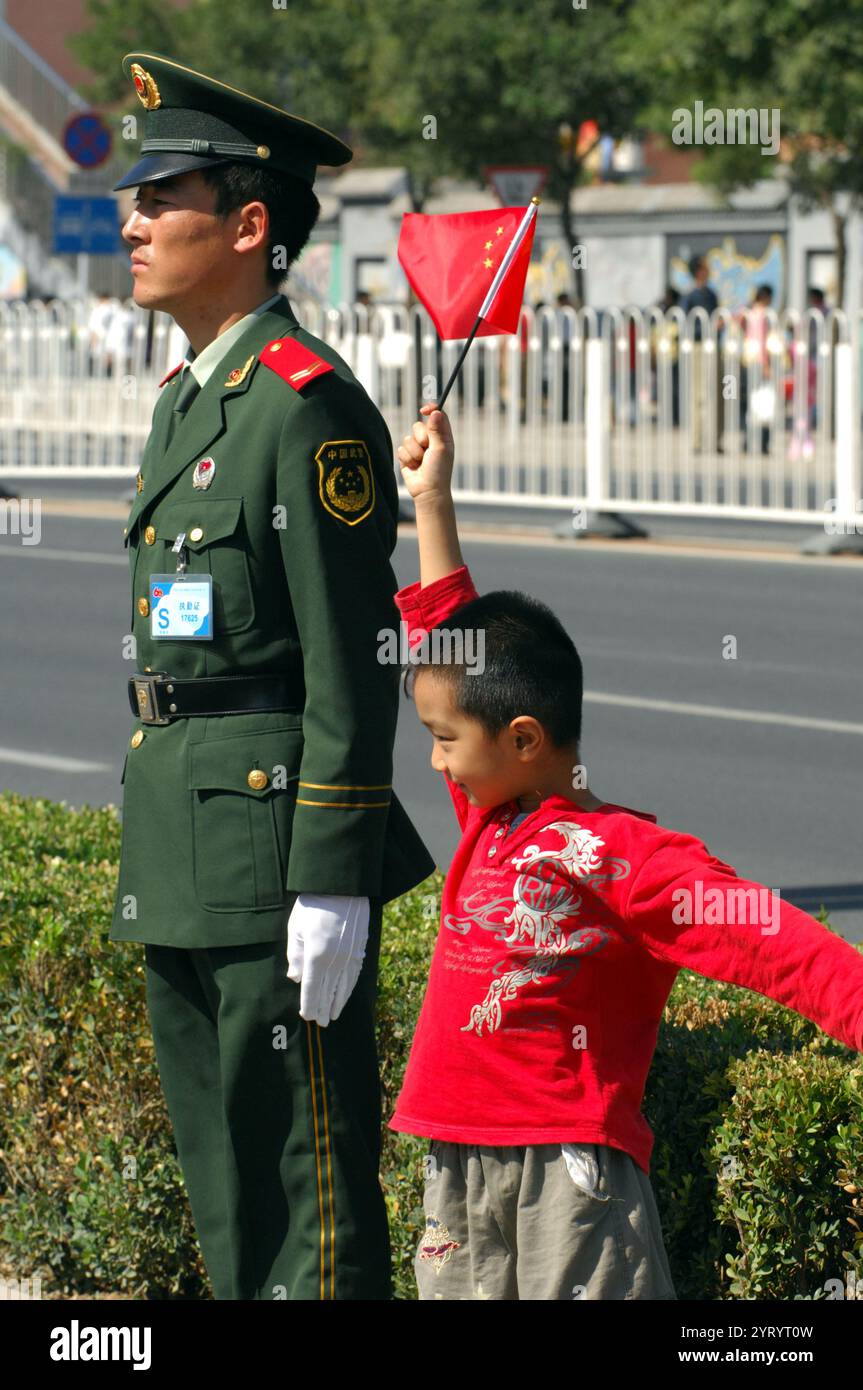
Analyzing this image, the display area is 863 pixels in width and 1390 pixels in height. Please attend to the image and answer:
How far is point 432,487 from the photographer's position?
3322 mm

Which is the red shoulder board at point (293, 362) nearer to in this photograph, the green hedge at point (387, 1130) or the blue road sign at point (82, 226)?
the green hedge at point (387, 1130)

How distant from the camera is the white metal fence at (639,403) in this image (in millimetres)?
15812

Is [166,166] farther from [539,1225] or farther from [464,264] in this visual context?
[539,1225]

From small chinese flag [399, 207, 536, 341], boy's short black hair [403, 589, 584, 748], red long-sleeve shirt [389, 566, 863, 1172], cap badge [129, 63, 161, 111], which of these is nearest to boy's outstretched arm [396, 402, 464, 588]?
small chinese flag [399, 207, 536, 341]

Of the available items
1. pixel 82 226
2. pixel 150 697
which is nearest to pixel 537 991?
pixel 150 697

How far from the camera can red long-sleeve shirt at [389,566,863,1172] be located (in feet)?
9.55

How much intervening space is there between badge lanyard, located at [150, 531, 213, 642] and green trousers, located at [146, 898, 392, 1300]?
47 cm

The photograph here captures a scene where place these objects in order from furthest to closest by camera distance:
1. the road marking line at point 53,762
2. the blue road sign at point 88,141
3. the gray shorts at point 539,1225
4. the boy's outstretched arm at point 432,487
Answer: the blue road sign at point 88,141 → the road marking line at point 53,762 → the boy's outstretched arm at point 432,487 → the gray shorts at point 539,1225

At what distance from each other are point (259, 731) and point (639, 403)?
13.2m

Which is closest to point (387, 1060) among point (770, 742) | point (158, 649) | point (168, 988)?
point (168, 988)

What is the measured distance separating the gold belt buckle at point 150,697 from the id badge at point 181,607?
0.20ft

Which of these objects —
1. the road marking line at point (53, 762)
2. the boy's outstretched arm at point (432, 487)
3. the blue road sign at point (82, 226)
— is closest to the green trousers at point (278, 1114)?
the boy's outstretched arm at point (432, 487)

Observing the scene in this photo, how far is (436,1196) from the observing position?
9.89ft
